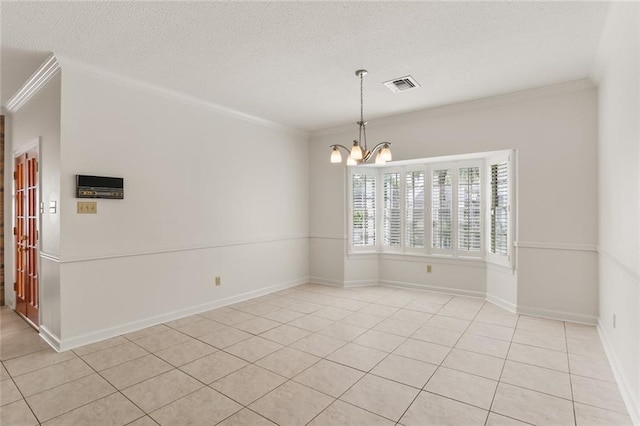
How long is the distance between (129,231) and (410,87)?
12.6ft

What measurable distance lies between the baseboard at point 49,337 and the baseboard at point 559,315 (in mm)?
5418

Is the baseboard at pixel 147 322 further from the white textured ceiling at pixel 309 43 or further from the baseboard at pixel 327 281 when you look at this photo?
the white textured ceiling at pixel 309 43

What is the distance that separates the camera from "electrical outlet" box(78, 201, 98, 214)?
3.46 metres

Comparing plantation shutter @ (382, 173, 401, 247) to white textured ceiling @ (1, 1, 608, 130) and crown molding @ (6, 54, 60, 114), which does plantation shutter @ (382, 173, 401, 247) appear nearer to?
white textured ceiling @ (1, 1, 608, 130)

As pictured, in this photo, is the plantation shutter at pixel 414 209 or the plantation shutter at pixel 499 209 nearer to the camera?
the plantation shutter at pixel 499 209

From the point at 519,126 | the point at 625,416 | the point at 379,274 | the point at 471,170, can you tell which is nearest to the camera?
the point at 625,416

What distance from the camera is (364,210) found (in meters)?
6.15

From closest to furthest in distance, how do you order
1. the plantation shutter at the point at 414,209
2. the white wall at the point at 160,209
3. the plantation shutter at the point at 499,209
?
the white wall at the point at 160,209 < the plantation shutter at the point at 499,209 < the plantation shutter at the point at 414,209

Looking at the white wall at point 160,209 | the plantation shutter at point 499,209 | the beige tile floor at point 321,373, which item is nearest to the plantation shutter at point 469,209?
the plantation shutter at point 499,209

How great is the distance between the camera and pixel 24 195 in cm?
432

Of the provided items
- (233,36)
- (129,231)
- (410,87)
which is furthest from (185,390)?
(410,87)

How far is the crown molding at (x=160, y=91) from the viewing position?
3397 mm

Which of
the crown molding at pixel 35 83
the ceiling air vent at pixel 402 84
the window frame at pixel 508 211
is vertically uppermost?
the ceiling air vent at pixel 402 84

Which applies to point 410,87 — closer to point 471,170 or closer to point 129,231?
point 471,170
